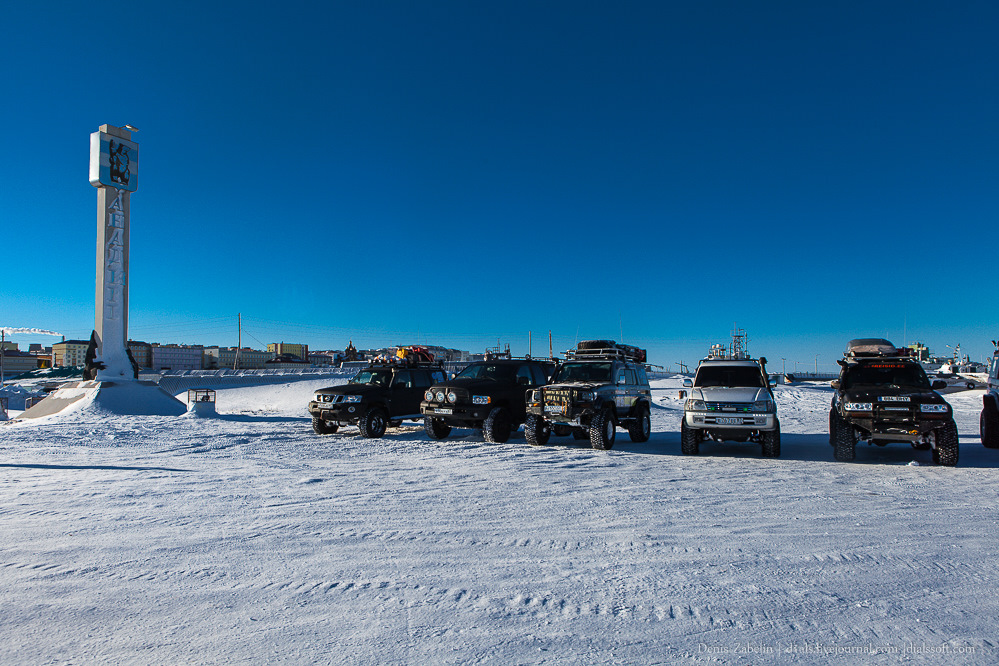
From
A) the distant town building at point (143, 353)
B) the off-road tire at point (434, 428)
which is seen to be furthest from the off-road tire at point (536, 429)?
the distant town building at point (143, 353)

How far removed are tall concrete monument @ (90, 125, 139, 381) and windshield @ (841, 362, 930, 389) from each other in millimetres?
24131

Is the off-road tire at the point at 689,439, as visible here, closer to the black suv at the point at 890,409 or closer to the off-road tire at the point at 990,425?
the black suv at the point at 890,409

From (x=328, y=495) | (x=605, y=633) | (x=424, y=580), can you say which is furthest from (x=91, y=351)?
(x=605, y=633)

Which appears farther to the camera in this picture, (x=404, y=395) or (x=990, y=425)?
(x=404, y=395)

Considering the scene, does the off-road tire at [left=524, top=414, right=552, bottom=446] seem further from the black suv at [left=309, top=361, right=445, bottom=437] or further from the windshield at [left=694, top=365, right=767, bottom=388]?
the black suv at [left=309, top=361, right=445, bottom=437]

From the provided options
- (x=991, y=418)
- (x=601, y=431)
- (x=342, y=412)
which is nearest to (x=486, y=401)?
(x=601, y=431)

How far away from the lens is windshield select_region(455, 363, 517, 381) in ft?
45.9

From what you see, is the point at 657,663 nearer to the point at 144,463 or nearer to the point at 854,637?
the point at 854,637

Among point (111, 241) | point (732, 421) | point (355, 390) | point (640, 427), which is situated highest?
point (111, 241)

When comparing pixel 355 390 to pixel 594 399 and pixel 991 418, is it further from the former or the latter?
pixel 991 418

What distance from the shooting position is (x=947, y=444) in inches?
387

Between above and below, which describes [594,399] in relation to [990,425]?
above

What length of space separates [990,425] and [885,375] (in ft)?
10.2

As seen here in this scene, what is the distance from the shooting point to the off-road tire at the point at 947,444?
980 cm
